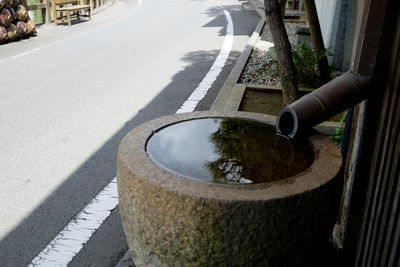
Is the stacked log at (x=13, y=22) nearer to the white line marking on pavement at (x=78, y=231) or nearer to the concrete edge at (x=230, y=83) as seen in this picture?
the concrete edge at (x=230, y=83)

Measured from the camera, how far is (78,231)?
3.18m

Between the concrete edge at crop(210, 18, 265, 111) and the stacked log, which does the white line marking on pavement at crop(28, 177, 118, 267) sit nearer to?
the concrete edge at crop(210, 18, 265, 111)

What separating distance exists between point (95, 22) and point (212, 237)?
13535 millimetres

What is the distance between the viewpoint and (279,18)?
13.1 ft

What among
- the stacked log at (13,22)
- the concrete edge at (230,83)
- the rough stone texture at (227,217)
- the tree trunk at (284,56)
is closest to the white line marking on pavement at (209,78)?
the concrete edge at (230,83)

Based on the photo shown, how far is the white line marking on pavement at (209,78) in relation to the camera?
19.3 ft

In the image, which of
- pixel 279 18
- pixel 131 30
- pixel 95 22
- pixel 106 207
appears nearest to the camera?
pixel 106 207

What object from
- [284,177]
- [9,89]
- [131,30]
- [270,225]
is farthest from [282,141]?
[131,30]

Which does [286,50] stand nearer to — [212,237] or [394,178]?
[394,178]

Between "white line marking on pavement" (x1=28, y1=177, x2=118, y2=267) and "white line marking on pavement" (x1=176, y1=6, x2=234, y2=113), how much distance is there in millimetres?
2281

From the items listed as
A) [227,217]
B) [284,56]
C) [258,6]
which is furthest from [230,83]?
[258,6]

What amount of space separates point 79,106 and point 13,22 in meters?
6.41

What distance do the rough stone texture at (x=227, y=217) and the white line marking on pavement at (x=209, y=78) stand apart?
3.58 meters

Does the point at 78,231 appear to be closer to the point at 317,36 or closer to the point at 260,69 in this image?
the point at 317,36
